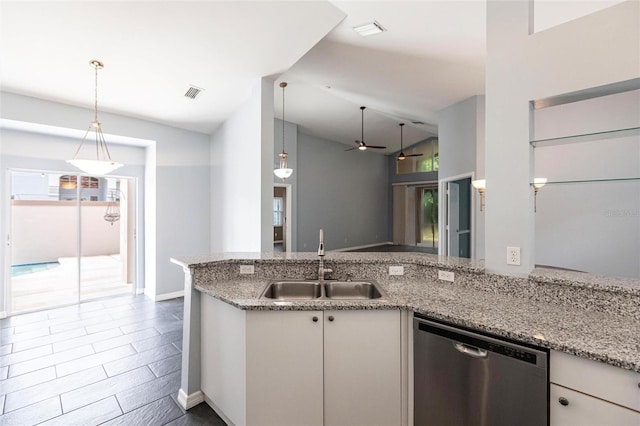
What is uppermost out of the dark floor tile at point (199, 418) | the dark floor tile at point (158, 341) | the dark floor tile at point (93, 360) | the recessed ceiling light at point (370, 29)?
the recessed ceiling light at point (370, 29)

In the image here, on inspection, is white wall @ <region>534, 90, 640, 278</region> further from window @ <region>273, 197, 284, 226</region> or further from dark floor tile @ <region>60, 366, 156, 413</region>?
window @ <region>273, 197, 284, 226</region>

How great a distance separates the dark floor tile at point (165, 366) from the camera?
8.66 ft

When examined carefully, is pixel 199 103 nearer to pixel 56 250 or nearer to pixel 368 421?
pixel 56 250

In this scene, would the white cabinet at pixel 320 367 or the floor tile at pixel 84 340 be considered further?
the floor tile at pixel 84 340

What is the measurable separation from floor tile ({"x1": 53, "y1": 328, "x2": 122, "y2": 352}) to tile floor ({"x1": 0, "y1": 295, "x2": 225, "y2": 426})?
0.03ft

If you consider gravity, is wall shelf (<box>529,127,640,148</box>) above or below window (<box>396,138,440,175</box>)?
below

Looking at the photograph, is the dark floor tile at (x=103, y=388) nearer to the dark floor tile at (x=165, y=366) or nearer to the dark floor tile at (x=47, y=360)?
the dark floor tile at (x=165, y=366)

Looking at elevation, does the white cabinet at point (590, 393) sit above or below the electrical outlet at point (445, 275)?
below

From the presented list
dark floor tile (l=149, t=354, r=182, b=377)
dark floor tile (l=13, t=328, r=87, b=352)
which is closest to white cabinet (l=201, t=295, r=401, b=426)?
dark floor tile (l=149, t=354, r=182, b=377)

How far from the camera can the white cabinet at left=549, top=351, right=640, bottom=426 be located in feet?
3.44

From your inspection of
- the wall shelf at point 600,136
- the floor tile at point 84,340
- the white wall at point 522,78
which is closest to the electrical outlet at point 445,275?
the white wall at point 522,78

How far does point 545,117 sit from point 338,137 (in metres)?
5.91

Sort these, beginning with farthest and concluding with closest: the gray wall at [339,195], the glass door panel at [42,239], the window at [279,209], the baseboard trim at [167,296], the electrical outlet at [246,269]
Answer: the gray wall at [339,195] < the window at [279,209] < the baseboard trim at [167,296] < the glass door panel at [42,239] < the electrical outlet at [246,269]

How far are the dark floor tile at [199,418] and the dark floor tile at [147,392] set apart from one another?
1.19 ft
